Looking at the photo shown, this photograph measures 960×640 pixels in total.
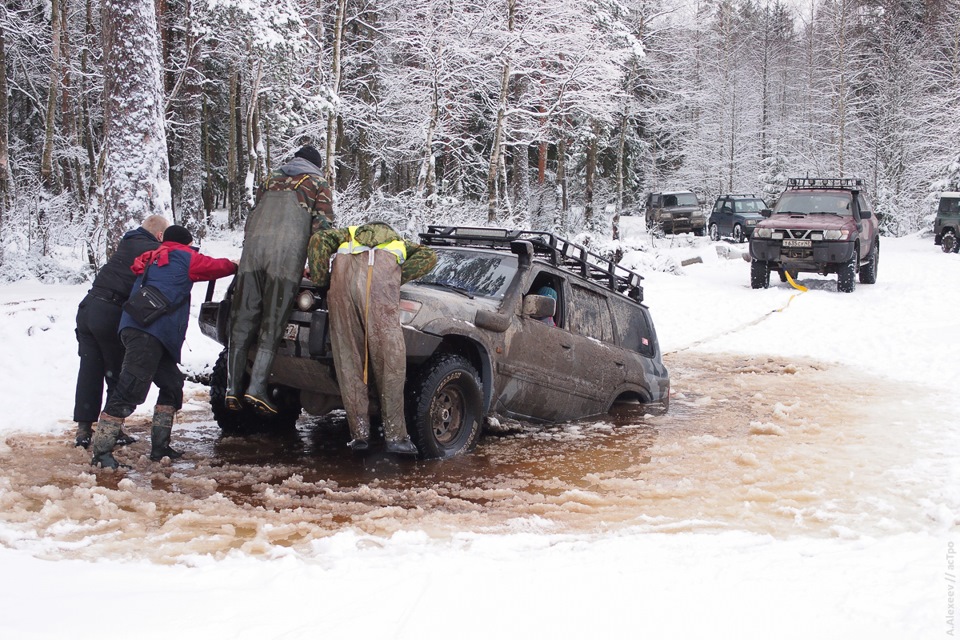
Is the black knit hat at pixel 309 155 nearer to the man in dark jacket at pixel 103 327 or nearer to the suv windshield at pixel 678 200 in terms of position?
the man in dark jacket at pixel 103 327

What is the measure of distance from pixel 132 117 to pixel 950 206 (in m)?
26.8

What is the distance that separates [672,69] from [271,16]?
74.0 ft

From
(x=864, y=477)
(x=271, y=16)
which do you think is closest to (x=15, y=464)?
(x=864, y=477)

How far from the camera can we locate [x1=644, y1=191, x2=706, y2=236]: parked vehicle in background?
33344mm

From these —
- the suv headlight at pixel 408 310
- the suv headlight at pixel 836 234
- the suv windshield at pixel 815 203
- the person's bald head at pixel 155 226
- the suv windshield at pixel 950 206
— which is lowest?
the suv headlight at pixel 408 310

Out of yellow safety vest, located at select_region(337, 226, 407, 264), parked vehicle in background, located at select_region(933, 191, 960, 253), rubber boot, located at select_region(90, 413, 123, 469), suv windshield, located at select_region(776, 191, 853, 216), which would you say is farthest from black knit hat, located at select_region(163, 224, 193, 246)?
parked vehicle in background, located at select_region(933, 191, 960, 253)

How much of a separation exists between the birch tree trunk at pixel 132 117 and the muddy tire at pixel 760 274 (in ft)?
42.0

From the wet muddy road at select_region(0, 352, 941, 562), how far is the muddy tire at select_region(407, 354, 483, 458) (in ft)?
0.59

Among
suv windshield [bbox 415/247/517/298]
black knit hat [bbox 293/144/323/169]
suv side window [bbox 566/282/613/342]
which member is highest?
black knit hat [bbox 293/144/323/169]

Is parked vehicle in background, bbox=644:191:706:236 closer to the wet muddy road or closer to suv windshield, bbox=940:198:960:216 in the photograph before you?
suv windshield, bbox=940:198:960:216

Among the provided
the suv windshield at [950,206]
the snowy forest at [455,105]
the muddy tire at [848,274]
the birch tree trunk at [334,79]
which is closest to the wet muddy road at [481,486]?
the snowy forest at [455,105]

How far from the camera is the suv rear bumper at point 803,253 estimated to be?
16797mm

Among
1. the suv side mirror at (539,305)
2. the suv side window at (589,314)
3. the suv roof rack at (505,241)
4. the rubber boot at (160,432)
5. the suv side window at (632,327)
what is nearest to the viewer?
the rubber boot at (160,432)

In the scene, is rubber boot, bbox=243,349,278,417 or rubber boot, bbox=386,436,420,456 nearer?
rubber boot, bbox=386,436,420,456
